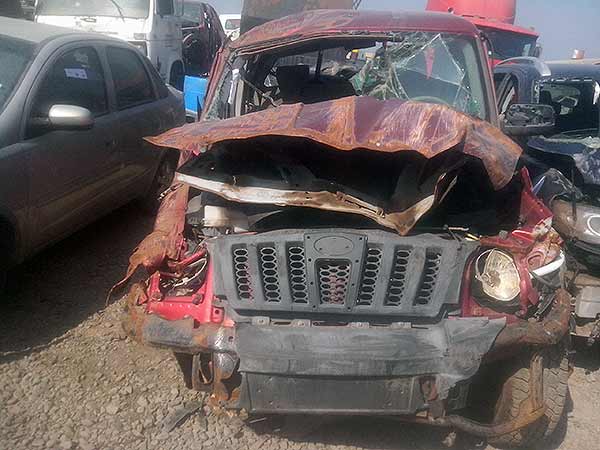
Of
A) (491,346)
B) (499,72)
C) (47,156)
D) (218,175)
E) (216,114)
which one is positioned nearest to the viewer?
(491,346)

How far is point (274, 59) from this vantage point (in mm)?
4281

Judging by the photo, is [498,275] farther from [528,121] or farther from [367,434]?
[528,121]

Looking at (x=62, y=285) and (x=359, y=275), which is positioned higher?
(x=359, y=275)

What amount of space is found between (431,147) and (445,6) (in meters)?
11.6

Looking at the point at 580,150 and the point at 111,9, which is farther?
the point at 111,9

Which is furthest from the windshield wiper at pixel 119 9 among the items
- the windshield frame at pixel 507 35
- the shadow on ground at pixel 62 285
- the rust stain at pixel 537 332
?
the rust stain at pixel 537 332

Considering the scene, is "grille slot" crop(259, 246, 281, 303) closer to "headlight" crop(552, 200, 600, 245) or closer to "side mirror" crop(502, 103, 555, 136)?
"side mirror" crop(502, 103, 555, 136)

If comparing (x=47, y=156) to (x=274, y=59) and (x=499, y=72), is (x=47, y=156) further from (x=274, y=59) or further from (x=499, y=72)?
(x=499, y=72)

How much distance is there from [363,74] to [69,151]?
2073mm

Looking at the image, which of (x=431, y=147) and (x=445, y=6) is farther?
(x=445, y=6)

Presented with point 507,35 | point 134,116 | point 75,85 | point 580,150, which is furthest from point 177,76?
point 580,150

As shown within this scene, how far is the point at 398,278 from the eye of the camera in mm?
2539

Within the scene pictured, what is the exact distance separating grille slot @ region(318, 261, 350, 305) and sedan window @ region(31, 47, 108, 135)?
90.0 inches

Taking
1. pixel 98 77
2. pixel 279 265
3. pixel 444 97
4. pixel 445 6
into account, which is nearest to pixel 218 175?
pixel 279 265
